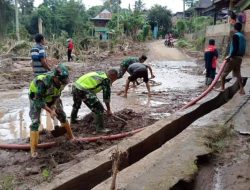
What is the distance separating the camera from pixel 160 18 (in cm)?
5959

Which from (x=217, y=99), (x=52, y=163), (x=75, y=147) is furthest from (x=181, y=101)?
(x=52, y=163)

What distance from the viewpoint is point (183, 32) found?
171 feet

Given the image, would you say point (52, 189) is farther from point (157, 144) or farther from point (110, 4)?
point (110, 4)

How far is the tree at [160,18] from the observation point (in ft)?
195

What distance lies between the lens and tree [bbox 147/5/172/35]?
59.3 m

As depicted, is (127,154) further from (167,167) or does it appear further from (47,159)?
(47,159)

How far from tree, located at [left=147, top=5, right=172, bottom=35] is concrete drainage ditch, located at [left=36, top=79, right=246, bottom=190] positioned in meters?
52.8

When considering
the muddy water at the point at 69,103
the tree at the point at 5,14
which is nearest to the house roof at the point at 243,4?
the muddy water at the point at 69,103

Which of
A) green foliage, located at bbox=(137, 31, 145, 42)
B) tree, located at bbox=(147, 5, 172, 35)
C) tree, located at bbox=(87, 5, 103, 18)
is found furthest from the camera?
tree, located at bbox=(87, 5, 103, 18)

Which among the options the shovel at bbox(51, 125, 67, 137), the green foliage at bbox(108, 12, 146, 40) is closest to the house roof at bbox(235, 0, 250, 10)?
the shovel at bbox(51, 125, 67, 137)

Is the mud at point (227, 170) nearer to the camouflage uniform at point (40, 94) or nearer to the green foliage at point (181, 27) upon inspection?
the camouflage uniform at point (40, 94)

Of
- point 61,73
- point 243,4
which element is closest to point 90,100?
point 61,73

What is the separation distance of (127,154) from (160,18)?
5697 cm

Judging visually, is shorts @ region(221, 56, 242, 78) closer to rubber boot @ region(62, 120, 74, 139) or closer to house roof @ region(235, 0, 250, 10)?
rubber boot @ region(62, 120, 74, 139)
